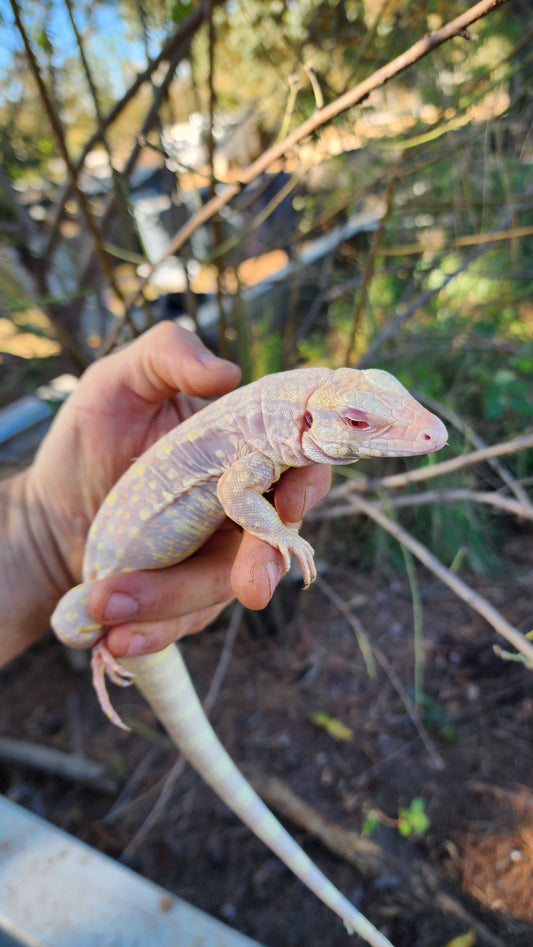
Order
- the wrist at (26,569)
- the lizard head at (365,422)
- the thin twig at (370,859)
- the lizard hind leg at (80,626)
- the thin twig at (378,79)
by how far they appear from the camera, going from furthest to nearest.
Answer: the wrist at (26,569) → the thin twig at (370,859) → the lizard hind leg at (80,626) → the lizard head at (365,422) → the thin twig at (378,79)

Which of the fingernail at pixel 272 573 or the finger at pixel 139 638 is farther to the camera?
the finger at pixel 139 638

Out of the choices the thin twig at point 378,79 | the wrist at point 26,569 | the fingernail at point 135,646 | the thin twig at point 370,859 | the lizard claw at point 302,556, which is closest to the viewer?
the thin twig at point 378,79

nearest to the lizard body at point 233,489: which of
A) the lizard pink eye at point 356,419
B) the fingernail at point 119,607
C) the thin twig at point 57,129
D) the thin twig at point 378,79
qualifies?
the lizard pink eye at point 356,419

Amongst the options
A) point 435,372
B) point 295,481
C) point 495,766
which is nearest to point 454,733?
point 495,766

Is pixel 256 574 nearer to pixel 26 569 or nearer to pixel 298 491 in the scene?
pixel 298 491

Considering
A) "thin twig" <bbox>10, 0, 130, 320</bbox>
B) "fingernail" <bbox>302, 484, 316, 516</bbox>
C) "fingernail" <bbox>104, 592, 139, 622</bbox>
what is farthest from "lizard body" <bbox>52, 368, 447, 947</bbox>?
"thin twig" <bbox>10, 0, 130, 320</bbox>

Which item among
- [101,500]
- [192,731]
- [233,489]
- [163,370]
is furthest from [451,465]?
[101,500]

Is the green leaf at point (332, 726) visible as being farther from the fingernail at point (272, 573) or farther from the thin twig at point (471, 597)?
the fingernail at point (272, 573)
